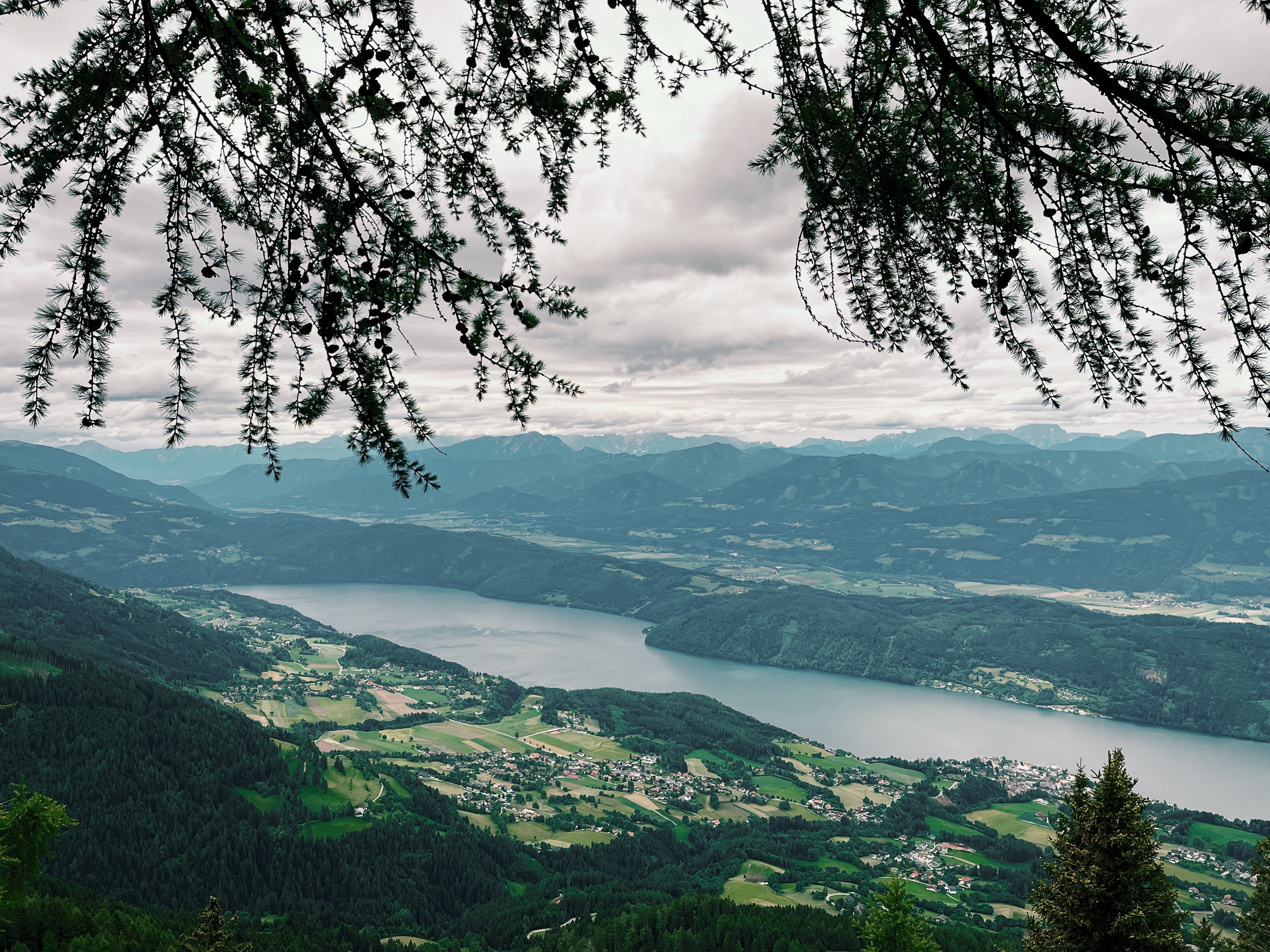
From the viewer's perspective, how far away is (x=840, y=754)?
362 feet

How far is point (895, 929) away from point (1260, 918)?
29.0 ft

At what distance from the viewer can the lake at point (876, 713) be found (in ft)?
346

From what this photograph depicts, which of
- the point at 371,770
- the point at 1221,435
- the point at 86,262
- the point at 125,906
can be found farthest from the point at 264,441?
the point at 371,770

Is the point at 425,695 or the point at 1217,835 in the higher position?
the point at 1217,835

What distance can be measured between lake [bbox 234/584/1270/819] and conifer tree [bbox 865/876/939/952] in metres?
96.4

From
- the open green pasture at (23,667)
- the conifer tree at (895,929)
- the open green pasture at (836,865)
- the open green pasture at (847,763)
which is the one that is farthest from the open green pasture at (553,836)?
the conifer tree at (895,929)

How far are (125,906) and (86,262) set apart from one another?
6628 centimetres

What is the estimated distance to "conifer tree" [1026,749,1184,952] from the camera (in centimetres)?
1239

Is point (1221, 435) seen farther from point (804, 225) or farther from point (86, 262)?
point (86, 262)

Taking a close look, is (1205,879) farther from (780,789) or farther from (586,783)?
(586,783)

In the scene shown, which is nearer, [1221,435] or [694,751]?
[1221,435]

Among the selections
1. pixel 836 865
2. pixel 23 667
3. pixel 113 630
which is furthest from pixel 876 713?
pixel 113 630

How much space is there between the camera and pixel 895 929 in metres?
20.3

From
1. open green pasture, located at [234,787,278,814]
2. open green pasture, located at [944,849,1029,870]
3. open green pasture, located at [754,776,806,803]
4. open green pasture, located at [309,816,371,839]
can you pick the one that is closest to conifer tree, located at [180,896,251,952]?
open green pasture, located at [309,816,371,839]
